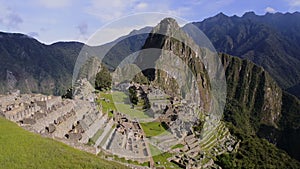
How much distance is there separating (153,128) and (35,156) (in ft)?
69.1

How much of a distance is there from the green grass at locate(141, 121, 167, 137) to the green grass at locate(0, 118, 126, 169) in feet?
53.4

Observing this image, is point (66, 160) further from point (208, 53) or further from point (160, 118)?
point (208, 53)

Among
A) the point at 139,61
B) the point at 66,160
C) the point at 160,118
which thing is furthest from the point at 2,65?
the point at 66,160

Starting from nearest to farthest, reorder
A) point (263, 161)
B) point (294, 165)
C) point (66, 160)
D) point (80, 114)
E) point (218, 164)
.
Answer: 1. point (66, 160)
2. point (80, 114)
3. point (218, 164)
4. point (263, 161)
5. point (294, 165)

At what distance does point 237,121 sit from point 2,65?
12215 centimetres

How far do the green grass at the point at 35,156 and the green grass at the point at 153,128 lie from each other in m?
16.3

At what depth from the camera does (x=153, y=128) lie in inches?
1409

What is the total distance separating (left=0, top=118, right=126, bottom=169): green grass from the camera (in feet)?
48.7

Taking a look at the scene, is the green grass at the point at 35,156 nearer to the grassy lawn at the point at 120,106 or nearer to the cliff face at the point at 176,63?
the grassy lawn at the point at 120,106

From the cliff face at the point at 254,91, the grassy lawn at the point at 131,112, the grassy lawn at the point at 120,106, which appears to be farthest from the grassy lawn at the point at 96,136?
the cliff face at the point at 254,91

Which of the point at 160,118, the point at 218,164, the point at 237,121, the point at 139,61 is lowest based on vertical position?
the point at 237,121

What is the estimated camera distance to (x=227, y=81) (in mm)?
161250

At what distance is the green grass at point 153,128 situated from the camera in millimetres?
33553

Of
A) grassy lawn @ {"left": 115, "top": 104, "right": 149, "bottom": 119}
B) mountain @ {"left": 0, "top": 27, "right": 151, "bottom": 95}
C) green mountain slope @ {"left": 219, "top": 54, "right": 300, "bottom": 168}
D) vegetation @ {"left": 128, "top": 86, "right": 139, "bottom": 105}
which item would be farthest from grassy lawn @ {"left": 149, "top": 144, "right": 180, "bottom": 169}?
mountain @ {"left": 0, "top": 27, "right": 151, "bottom": 95}
